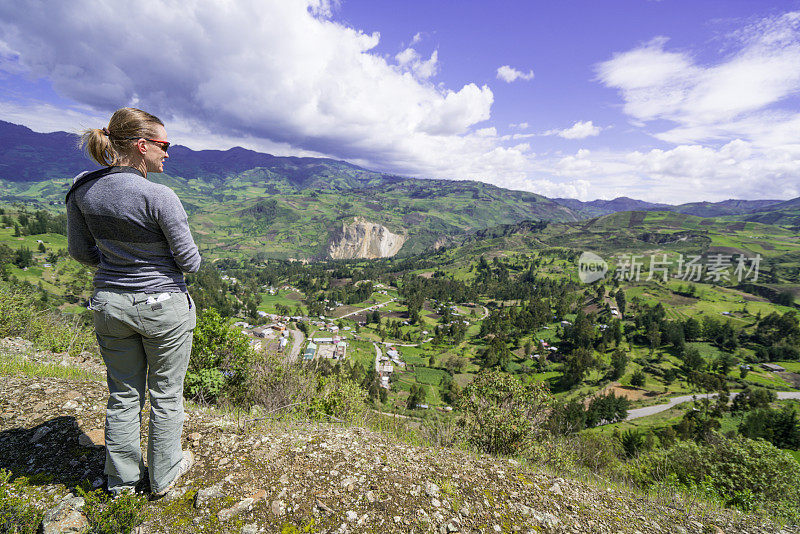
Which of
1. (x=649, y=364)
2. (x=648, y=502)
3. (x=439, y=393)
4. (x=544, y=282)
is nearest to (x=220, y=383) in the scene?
(x=648, y=502)

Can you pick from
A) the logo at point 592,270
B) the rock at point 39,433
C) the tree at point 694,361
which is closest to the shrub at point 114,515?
the rock at point 39,433

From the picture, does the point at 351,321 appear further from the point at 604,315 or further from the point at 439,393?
the point at 604,315

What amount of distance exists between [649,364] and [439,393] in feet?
224

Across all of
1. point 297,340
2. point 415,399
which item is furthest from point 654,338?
point 297,340

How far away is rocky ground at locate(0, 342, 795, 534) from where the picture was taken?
2.90 meters

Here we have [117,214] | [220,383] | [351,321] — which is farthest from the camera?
[351,321]

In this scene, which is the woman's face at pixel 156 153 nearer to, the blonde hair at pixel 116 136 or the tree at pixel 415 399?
the blonde hair at pixel 116 136

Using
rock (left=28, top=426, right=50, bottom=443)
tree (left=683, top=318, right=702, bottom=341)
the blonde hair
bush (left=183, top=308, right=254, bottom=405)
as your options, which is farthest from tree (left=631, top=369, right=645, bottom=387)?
the blonde hair

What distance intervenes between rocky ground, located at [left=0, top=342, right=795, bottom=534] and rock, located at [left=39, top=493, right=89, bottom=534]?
1 cm

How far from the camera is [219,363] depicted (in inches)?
334

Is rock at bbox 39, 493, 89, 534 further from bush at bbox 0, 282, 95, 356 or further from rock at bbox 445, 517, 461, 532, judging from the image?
bush at bbox 0, 282, 95, 356

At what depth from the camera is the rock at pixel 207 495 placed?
113 inches

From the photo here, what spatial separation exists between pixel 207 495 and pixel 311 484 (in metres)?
0.99

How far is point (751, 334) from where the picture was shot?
10956 centimetres
